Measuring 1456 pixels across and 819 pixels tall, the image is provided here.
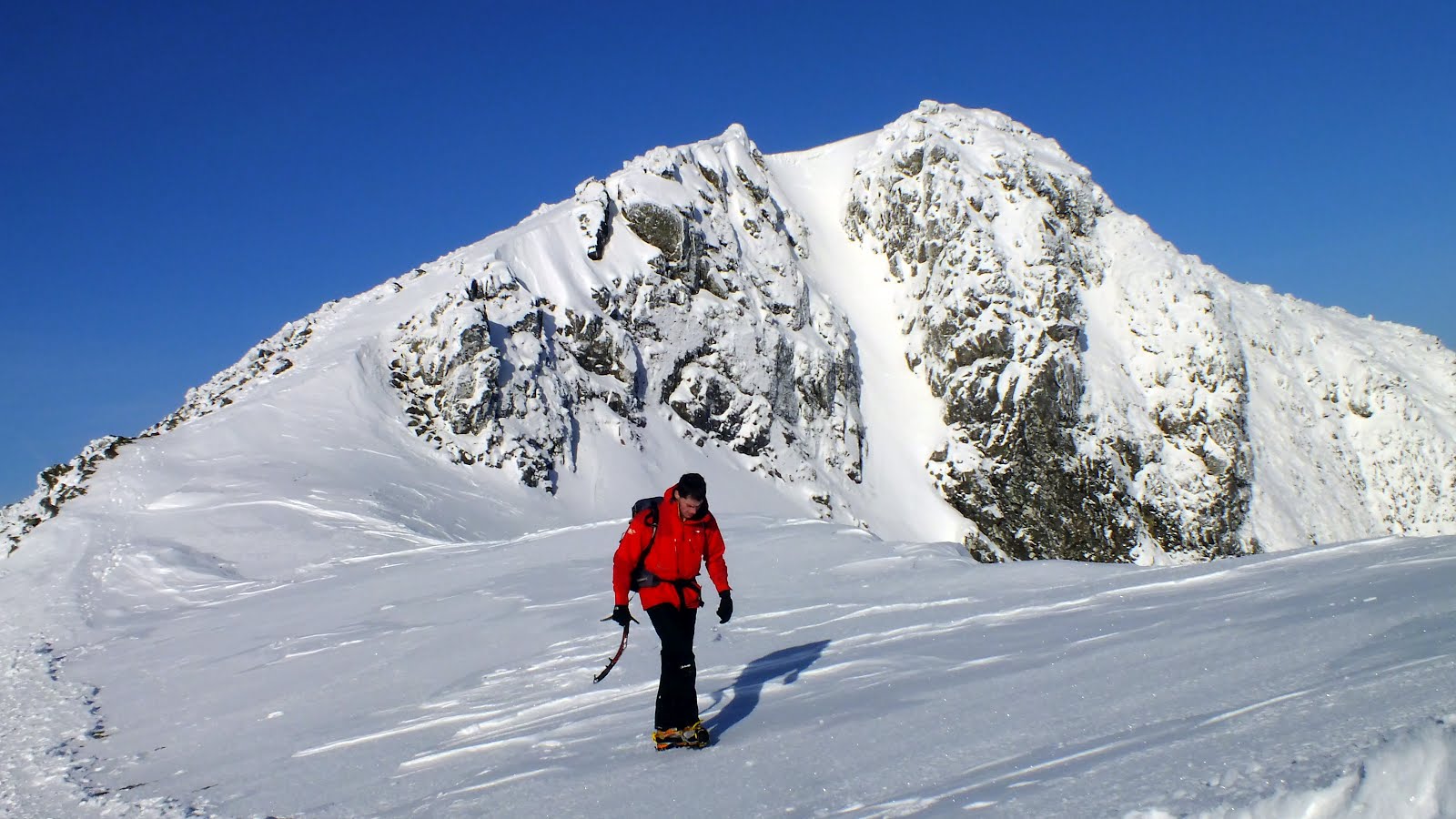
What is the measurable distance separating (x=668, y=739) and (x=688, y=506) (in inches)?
53.8

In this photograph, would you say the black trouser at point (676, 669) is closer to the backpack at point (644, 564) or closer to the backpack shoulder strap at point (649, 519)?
the backpack at point (644, 564)

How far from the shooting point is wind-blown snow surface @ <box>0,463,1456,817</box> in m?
3.33

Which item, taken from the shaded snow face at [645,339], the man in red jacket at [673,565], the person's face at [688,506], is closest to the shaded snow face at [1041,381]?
the shaded snow face at [645,339]

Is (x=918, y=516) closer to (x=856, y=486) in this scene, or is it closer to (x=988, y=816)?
(x=856, y=486)

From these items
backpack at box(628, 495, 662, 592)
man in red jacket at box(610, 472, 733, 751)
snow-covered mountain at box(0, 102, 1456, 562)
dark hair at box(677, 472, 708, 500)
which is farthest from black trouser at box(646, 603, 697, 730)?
snow-covered mountain at box(0, 102, 1456, 562)

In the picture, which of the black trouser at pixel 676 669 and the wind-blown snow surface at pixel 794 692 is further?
the black trouser at pixel 676 669

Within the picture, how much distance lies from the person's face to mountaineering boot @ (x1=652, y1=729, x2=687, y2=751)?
127 centimetres

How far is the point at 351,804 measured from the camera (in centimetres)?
494

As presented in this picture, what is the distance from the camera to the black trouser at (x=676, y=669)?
5102mm

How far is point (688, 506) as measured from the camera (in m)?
5.53

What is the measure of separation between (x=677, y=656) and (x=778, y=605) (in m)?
4.09

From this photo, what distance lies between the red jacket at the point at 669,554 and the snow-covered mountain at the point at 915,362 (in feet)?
94.2

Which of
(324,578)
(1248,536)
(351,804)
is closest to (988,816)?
(351,804)

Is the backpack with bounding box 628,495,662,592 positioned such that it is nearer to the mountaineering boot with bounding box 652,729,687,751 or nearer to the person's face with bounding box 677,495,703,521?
the person's face with bounding box 677,495,703,521
